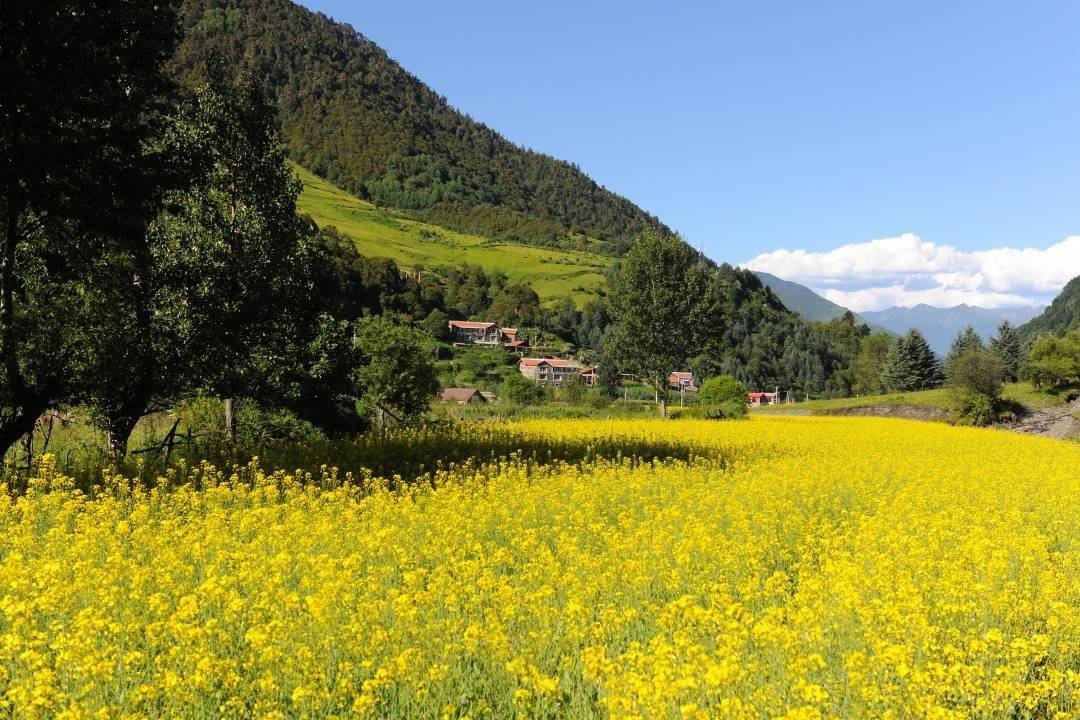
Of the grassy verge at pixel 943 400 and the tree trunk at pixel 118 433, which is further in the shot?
the grassy verge at pixel 943 400

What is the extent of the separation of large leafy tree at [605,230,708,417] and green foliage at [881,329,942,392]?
65416 millimetres

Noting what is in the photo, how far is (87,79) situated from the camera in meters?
10.5

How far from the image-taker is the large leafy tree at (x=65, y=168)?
9930 millimetres

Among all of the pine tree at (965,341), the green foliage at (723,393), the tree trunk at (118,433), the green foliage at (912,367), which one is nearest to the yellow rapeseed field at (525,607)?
the tree trunk at (118,433)

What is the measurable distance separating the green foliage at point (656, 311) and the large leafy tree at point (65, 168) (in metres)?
38.1

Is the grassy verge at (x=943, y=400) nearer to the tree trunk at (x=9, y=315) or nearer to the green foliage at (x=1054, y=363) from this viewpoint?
the green foliage at (x=1054, y=363)

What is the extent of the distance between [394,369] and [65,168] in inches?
644

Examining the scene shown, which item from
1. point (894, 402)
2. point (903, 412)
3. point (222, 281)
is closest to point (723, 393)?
→ point (903, 412)

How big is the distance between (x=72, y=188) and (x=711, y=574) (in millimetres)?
11500

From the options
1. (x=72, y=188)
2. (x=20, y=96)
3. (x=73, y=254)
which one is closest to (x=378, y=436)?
(x=73, y=254)

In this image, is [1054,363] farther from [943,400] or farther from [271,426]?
[271,426]

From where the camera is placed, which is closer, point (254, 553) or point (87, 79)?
point (254, 553)

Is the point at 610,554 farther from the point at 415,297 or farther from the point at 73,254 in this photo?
the point at 415,297

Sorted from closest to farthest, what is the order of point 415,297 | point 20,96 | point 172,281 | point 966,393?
point 20,96 → point 172,281 → point 966,393 → point 415,297
